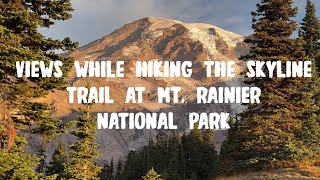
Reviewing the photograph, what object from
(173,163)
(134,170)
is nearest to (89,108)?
(173,163)

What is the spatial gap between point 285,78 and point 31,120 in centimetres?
2222

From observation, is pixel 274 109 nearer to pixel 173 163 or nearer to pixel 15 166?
pixel 15 166

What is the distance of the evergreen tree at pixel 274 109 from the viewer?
2784 cm

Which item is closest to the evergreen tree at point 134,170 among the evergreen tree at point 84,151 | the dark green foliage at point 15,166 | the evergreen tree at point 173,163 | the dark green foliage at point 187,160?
the dark green foliage at point 187,160

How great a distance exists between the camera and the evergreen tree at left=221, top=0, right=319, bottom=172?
1096 inches

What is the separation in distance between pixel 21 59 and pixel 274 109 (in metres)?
21.2

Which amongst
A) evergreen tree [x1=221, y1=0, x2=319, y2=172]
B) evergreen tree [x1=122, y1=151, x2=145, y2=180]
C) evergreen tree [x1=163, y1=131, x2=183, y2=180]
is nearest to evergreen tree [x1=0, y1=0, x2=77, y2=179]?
evergreen tree [x1=221, y1=0, x2=319, y2=172]

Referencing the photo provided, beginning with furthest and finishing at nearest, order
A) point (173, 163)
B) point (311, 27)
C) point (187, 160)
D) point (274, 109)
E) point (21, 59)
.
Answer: point (187, 160)
point (173, 163)
point (311, 27)
point (274, 109)
point (21, 59)

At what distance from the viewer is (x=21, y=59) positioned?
13.4 m

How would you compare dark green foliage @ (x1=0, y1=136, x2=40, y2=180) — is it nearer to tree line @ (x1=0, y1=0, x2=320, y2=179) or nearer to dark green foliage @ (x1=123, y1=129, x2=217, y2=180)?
tree line @ (x1=0, y1=0, x2=320, y2=179)

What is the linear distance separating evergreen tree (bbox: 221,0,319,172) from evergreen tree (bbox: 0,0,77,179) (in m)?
17.9

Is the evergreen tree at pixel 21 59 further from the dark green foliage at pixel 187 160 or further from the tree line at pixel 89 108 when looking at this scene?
the dark green foliage at pixel 187 160

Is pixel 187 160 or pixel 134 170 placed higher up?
pixel 187 160

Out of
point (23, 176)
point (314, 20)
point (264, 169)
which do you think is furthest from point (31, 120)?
point (314, 20)
